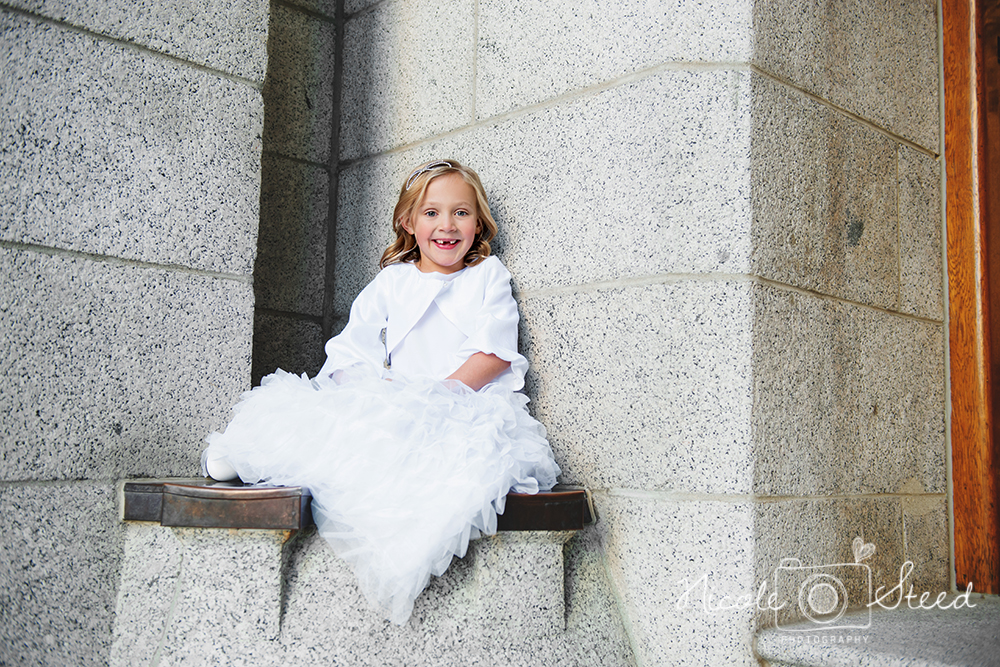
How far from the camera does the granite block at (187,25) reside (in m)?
2.54

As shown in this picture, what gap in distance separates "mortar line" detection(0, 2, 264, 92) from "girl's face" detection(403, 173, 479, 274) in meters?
0.76

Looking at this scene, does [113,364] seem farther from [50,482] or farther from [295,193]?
[295,193]

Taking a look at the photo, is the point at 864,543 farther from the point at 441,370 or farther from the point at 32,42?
the point at 32,42

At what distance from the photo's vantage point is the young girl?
2059mm

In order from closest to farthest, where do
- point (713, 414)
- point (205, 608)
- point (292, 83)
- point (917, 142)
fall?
point (205, 608) → point (713, 414) → point (917, 142) → point (292, 83)

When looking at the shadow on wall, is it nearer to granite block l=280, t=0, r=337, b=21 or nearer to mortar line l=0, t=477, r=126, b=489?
granite block l=280, t=0, r=337, b=21

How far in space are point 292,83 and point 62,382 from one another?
5.49 feet

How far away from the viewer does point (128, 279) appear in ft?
8.50

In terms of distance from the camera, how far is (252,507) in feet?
6.85

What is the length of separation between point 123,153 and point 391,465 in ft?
4.51

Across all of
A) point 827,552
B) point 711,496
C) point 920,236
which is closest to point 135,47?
point 711,496

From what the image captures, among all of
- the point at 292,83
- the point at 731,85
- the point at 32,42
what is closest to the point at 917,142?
the point at 731,85

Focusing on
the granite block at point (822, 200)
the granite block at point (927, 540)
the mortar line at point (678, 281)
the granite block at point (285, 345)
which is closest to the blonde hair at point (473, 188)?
the mortar line at point (678, 281)

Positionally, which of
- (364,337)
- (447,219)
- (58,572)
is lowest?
(58,572)
